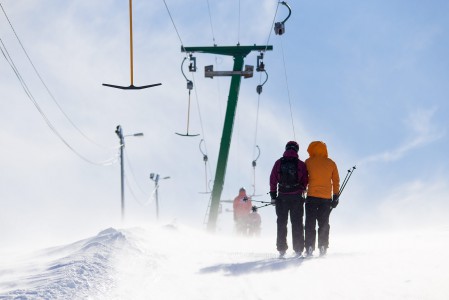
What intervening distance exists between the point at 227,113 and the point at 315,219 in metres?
17.3

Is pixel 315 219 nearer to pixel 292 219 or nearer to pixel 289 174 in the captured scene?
pixel 292 219

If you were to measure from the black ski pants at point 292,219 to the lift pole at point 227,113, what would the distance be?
1603cm

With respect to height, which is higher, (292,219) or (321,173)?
(321,173)

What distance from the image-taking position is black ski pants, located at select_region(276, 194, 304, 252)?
32.6ft

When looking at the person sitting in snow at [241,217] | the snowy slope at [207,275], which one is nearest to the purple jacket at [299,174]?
the snowy slope at [207,275]

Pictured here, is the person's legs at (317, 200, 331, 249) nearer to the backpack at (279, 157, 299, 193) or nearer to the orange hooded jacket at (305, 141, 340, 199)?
the orange hooded jacket at (305, 141, 340, 199)

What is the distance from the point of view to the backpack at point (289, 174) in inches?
387

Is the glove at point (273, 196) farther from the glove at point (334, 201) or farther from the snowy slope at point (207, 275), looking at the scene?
the snowy slope at point (207, 275)

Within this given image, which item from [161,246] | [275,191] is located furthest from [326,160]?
[161,246]

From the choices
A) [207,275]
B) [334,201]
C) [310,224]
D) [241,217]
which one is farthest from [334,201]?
[241,217]

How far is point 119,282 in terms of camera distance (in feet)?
20.6

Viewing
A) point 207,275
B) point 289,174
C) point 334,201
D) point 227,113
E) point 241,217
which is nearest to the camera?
point 207,275

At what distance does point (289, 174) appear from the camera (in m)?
9.84

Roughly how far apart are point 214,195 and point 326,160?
56.0 feet
